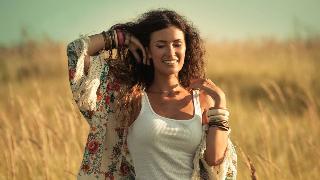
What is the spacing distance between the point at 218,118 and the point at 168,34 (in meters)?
0.48

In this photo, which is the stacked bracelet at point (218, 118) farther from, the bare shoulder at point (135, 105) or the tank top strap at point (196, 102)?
the bare shoulder at point (135, 105)

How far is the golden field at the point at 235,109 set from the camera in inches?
191

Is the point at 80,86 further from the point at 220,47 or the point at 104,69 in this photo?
the point at 220,47

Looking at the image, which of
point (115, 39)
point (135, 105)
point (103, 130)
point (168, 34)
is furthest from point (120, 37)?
point (103, 130)

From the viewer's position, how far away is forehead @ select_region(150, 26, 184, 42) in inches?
133

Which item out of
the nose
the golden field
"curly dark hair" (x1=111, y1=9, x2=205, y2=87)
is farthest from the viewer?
the golden field

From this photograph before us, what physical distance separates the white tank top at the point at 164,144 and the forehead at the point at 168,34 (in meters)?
0.36

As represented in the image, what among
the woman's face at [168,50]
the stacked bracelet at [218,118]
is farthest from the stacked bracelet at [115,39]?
the stacked bracelet at [218,118]

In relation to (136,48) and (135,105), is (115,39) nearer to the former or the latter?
(136,48)

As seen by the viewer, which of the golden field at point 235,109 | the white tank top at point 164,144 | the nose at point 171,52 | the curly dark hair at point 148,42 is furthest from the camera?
the golden field at point 235,109

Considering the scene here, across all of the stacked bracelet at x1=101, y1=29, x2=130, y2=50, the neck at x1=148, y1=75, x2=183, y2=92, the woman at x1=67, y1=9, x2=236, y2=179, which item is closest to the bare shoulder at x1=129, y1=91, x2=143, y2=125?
the woman at x1=67, y1=9, x2=236, y2=179

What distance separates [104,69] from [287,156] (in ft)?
9.20

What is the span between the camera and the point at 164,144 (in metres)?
3.23

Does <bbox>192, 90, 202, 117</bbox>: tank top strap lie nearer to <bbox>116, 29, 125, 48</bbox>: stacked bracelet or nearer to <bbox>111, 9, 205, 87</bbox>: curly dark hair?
<bbox>111, 9, 205, 87</bbox>: curly dark hair
